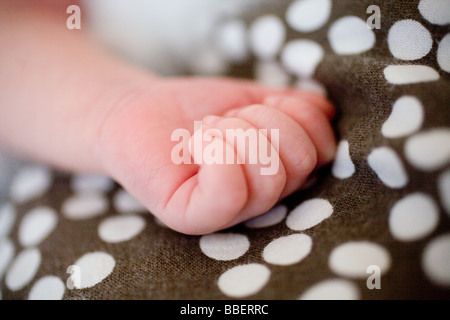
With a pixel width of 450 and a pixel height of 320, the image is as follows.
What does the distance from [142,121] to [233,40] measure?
259mm

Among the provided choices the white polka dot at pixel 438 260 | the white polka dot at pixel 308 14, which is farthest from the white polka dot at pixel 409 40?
the white polka dot at pixel 438 260

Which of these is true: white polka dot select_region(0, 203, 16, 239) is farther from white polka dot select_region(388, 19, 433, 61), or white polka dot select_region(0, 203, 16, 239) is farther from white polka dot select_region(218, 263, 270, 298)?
white polka dot select_region(388, 19, 433, 61)

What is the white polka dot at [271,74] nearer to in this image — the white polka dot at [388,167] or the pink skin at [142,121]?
the pink skin at [142,121]

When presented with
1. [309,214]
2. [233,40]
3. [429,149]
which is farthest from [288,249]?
[233,40]

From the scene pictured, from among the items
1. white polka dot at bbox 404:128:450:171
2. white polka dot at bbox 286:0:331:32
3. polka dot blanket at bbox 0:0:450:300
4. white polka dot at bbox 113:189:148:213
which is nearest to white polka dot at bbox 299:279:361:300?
polka dot blanket at bbox 0:0:450:300

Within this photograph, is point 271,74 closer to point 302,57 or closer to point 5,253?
point 302,57

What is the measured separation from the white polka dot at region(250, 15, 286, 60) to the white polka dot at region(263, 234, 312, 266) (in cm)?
30

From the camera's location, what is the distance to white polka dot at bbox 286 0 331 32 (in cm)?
50

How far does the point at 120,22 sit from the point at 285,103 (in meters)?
0.42

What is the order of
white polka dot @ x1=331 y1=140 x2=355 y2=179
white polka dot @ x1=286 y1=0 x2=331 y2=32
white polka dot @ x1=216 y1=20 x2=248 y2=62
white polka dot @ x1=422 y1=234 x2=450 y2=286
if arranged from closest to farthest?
white polka dot @ x1=422 y1=234 x2=450 y2=286 < white polka dot @ x1=331 y1=140 x2=355 y2=179 < white polka dot @ x1=286 y1=0 x2=331 y2=32 < white polka dot @ x1=216 y1=20 x2=248 y2=62

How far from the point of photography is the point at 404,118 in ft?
1.14

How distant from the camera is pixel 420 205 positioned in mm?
310

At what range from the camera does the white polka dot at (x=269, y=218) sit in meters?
0.40
